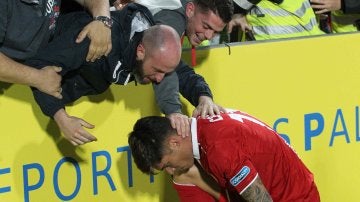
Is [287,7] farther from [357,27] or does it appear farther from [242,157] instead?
[242,157]

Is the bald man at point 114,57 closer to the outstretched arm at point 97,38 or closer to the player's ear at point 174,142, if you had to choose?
the outstretched arm at point 97,38

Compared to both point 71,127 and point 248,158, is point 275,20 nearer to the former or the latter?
point 248,158

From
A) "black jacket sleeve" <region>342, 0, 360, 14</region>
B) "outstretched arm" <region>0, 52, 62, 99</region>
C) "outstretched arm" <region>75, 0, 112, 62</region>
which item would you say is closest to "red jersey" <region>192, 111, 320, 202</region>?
"outstretched arm" <region>75, 0, 112, 62</region>

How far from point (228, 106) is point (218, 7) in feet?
2.32

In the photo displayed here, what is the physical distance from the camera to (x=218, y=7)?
387 centimetres

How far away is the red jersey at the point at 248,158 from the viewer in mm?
3643

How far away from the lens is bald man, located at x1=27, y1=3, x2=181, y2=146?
11.0ft

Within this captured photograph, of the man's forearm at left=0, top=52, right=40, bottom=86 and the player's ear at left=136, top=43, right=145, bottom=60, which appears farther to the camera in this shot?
the player's ear at left=136, top=43, right=145, bottom=60

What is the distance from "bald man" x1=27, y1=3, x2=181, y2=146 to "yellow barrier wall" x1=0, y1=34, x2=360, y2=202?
31cm

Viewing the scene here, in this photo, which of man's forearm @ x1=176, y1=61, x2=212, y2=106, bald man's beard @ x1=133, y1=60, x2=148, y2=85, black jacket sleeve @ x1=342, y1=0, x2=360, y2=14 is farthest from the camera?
black jacket sleeve @ x1=342, y1=0, x2=360, y2=14

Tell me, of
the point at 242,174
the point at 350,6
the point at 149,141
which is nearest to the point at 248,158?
the point at 242,174

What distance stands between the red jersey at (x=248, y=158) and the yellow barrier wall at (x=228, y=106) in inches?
16.3

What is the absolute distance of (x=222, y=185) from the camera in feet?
13.1

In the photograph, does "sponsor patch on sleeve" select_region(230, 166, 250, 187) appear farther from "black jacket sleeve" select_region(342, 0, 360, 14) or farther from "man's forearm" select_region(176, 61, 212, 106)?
"black jacket sleeve" select_region(342, 0, 360, 14)
